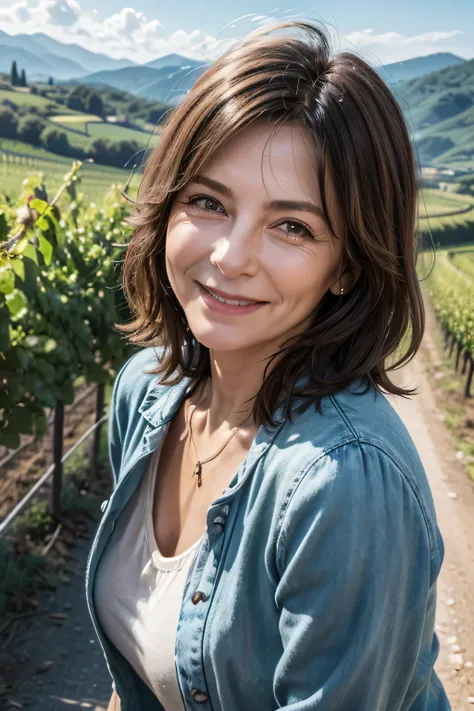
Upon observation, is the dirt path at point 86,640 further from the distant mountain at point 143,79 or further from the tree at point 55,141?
the tree at point 55,141

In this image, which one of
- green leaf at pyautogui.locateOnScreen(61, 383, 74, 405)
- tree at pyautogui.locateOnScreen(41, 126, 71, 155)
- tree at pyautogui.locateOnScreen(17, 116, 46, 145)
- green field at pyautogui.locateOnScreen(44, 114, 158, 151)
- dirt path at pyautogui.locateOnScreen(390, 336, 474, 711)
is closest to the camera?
dirt path at pyautogui.locateOnScreen(390, 336, 474, 711)

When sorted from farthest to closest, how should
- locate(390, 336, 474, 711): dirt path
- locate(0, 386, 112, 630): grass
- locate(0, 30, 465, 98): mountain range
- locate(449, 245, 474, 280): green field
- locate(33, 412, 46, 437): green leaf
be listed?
locate(0, 30, 465, 98): mountain range
locate(449, 245, 474, 280): green field
locate(0, 386, 112, 630): grass
locate(390, 336, 474, 711): dirt path
locate(33, 412, 46, 437): green leaf

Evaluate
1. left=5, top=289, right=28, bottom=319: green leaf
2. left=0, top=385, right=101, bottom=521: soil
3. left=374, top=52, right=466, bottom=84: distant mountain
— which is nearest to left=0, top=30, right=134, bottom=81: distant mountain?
left=0, top=385, right=101, bottom=521: soil

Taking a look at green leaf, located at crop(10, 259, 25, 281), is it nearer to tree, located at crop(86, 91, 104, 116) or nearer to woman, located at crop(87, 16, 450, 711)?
woman, located at crop(87, 16, 450, 711)

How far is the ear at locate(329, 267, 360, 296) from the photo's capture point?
1.45m

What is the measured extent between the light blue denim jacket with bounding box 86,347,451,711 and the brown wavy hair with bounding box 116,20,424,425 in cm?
12

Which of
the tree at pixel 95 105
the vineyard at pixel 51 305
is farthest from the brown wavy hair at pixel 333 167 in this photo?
the tree at pixel 95 105

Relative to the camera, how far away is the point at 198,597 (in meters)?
1.33

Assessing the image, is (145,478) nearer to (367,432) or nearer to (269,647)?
(269,647)

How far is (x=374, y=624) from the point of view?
1108mm

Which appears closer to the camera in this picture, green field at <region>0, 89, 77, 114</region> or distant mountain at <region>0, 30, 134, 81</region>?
distant mountain at <region>0, 30, 134, 81</region>

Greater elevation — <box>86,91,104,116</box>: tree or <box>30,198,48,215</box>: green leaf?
<box>30,198,48,215</box>: green leaf

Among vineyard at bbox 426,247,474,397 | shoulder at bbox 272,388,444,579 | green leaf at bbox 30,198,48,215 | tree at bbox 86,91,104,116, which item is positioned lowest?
vineyard at bbox 426,247,474,397

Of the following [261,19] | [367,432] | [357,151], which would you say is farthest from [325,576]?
[261,19]
